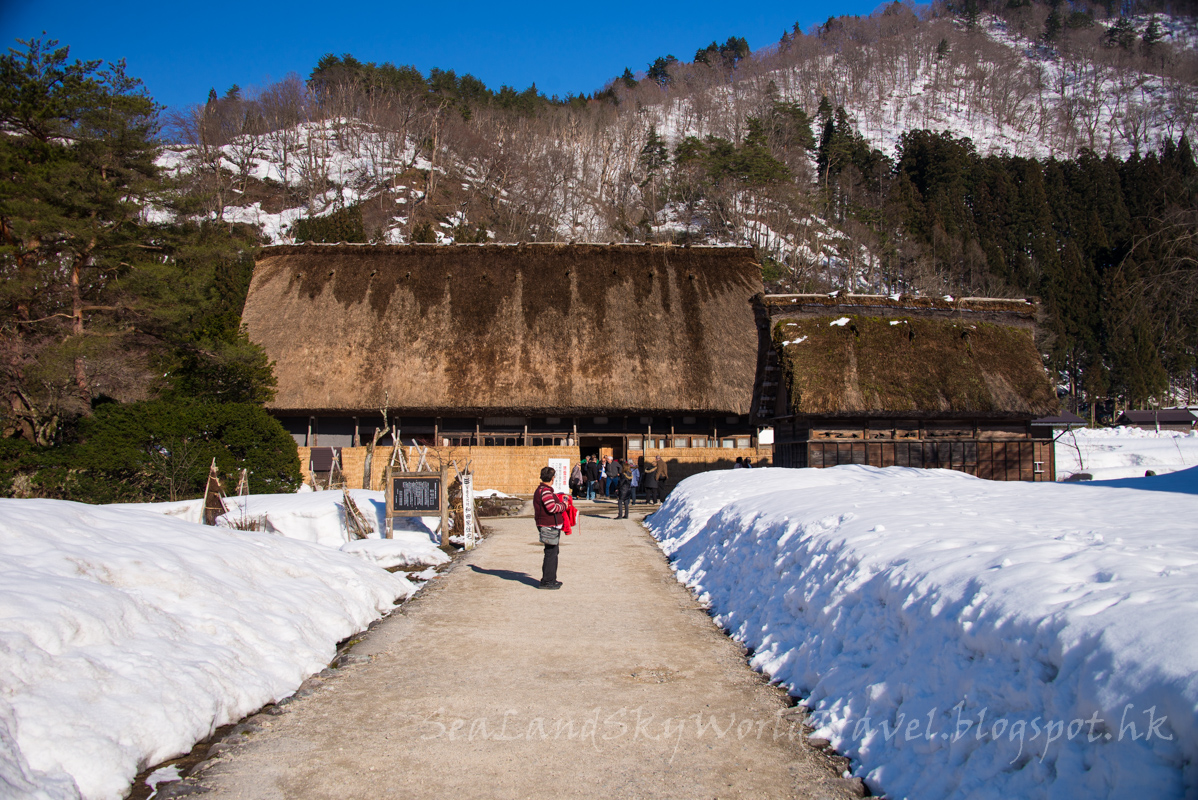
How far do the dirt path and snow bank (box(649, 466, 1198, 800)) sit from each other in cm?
45

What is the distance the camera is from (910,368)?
21.6 m

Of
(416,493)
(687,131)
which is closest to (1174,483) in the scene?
(416,493)

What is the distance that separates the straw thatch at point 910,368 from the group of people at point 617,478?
5.33m

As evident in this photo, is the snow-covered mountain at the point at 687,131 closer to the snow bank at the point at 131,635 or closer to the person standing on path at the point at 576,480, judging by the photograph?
the person standing on path at the point at 576,480

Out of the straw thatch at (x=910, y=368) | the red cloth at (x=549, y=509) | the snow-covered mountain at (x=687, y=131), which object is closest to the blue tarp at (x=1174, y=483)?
the red cloth at (x=549, y=509)

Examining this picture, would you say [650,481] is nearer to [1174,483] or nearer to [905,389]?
[905,389]

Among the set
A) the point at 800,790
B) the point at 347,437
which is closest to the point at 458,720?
the point at 800,790

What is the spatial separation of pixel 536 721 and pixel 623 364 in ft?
79.1

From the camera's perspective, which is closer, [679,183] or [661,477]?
[661,477]

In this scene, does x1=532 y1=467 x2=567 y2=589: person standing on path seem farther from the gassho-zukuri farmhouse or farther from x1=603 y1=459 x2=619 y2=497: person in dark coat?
x1=603 y1=459 x2=619 y2=497: person in dark coat

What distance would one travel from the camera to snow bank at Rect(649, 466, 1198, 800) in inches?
123

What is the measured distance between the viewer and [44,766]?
3.57 metres

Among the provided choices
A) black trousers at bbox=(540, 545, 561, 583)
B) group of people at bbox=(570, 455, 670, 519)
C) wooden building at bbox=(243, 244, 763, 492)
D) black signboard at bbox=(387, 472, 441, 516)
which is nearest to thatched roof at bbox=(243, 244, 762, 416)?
wooden building at bbox=(243, 244, 763, 492)

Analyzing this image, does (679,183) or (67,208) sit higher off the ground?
(679,183)
